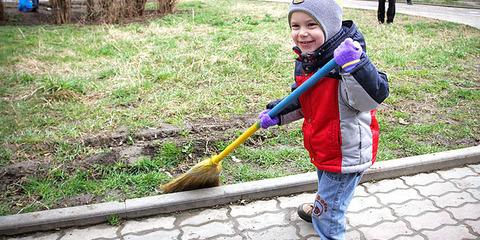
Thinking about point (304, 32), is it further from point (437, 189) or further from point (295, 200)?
point (437, 189)

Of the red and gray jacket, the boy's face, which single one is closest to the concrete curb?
the red and gray jacket

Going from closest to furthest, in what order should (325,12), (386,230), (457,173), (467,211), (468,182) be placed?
(325,12) < (386,230) < (467,211) < (468,182) < (457,173)

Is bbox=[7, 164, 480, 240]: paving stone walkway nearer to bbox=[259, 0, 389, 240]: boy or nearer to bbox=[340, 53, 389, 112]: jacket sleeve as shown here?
bbox=[259, 0, 389, 240]: boy

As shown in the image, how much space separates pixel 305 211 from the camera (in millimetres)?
2904

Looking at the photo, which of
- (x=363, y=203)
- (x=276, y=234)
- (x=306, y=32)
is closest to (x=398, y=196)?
(x=363, y=203)

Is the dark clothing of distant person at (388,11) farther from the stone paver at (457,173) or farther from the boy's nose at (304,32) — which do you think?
the boy's nose at (304,32)

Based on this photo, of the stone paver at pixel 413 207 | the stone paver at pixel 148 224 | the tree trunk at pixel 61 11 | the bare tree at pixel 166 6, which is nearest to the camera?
the stone paver at pixel 148 224

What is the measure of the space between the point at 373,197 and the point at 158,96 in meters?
2.65

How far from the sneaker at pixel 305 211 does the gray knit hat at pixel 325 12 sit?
4.15 ft

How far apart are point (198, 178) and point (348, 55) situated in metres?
1.58

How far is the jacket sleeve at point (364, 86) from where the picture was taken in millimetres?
1905

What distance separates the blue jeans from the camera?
226cm

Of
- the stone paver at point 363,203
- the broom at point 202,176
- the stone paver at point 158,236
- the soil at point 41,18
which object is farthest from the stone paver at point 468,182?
the soil at point 41,18

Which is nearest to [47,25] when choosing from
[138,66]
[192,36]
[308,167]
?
[192,36]
